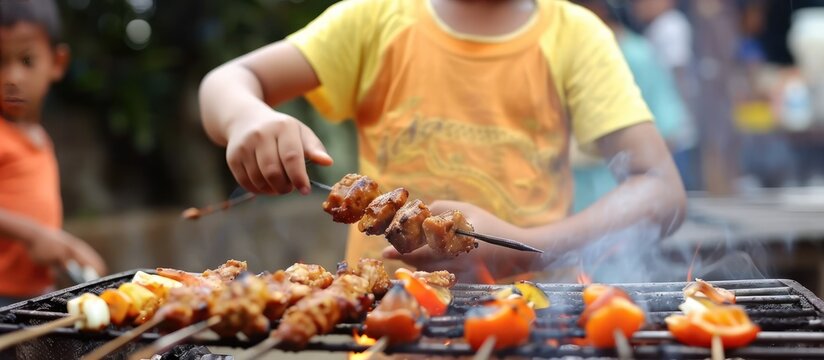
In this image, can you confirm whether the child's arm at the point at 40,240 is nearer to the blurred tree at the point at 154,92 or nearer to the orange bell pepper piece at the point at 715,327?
the orange bell pepper piece at the point at 715,327

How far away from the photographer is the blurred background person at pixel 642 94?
5418 millimetres

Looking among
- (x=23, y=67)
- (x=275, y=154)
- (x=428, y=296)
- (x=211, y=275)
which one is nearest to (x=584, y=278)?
(x=428, y=296)

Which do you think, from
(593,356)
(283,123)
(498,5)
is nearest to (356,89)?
(498,5)

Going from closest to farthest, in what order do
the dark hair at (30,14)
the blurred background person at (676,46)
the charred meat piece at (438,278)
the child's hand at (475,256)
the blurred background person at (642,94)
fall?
1. the charred meat piece at (438,278)
2. the child's hand at (475,256)
3. the dark hair at (30,14)
4. the blurred background person at (642,94)
5. the blurred background person at (676,46)

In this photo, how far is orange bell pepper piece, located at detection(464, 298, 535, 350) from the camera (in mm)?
1995

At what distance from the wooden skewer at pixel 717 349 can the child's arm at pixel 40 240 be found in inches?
135

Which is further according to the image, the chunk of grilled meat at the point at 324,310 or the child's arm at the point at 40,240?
the child's arm at the point at 40,240

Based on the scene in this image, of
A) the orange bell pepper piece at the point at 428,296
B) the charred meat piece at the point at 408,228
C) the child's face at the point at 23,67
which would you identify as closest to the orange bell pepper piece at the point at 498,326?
the orange bell pepper piece at the point at 428,296

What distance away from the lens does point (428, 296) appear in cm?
239

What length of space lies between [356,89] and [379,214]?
3.66 feet

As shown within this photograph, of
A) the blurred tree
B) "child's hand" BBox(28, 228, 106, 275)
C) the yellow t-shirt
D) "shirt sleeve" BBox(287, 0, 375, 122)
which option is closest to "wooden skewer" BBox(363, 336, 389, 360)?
the yellow t-shirt

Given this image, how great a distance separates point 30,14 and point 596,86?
3.26m

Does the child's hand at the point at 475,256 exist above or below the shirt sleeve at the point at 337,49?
below

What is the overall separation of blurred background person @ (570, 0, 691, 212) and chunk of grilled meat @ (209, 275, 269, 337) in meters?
2.58
